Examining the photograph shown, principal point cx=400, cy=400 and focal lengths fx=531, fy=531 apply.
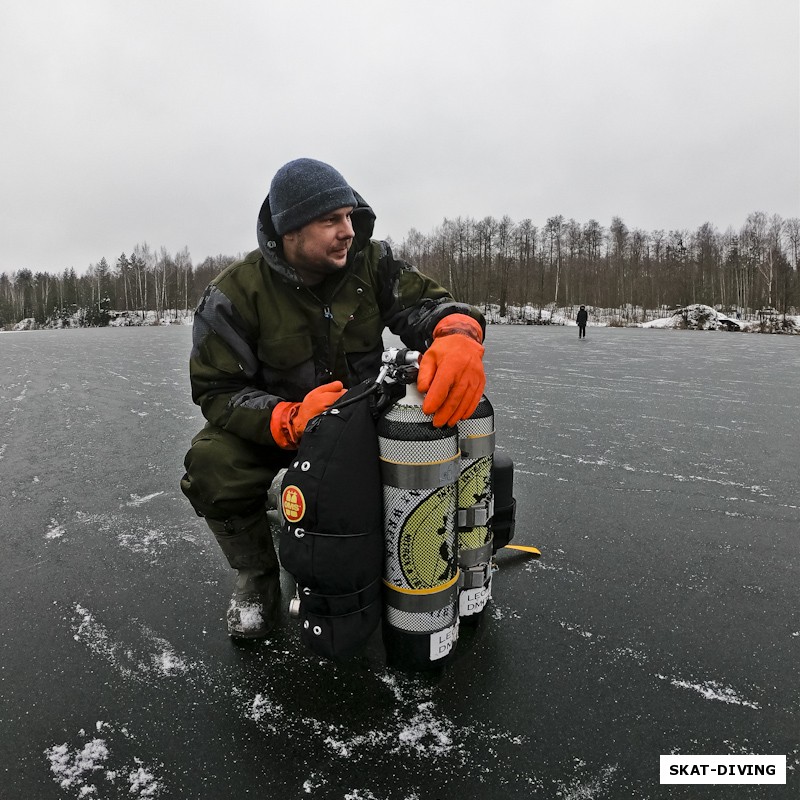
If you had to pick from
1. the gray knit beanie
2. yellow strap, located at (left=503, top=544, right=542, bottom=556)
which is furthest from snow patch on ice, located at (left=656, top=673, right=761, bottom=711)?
the gray knit beanie

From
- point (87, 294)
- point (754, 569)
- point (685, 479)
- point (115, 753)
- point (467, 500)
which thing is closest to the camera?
point (115, 753)

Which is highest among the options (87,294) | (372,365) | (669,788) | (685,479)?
(87,294)

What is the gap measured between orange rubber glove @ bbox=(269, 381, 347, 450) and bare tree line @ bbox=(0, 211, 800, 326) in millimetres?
46588

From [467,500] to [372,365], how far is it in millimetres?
822

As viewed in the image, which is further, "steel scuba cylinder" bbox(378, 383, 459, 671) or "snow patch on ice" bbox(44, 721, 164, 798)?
"steel scuba cylinder" bbox(378, 383, 459, 671)

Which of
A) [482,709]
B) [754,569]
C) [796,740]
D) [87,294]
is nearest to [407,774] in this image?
[482,709]

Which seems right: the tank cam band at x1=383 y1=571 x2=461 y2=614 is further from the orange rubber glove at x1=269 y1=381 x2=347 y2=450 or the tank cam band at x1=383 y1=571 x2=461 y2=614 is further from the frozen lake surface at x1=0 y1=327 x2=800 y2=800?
the orange rubber glove at x1=269 y1=381 x2=347 y2=450

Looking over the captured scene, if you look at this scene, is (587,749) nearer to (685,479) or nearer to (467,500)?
(467,500)

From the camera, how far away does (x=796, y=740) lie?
54.9 inches

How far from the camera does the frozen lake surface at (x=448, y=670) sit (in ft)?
4.36

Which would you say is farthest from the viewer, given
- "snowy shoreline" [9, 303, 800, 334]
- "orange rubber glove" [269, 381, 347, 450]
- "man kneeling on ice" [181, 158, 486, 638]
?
"snowy shoreline" [9, 303, 800, 334]

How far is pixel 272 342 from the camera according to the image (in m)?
2.04

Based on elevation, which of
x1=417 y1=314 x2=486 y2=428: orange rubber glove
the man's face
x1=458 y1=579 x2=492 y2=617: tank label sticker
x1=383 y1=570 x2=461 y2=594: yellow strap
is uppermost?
the man's face

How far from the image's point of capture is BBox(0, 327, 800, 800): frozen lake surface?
1.33 meters
